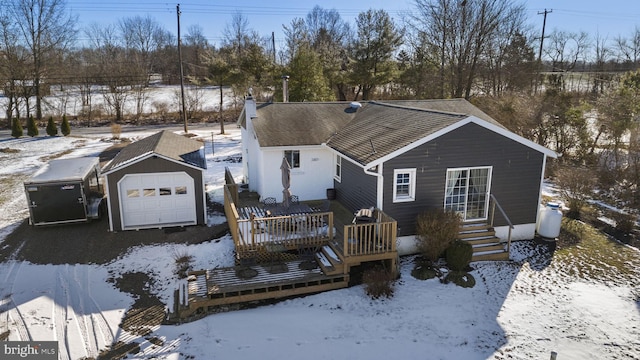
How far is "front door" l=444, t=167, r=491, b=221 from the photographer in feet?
39.3

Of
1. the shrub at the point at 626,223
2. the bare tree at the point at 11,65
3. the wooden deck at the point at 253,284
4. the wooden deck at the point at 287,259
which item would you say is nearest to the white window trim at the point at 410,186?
the wooden deck at the point at 287,259

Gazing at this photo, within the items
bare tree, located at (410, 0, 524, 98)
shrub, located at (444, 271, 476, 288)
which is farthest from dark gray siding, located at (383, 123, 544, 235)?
bare tree, located at (410, 0, 524, 98)

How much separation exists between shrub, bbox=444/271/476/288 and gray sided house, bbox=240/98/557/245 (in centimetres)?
170

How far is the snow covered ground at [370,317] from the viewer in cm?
798

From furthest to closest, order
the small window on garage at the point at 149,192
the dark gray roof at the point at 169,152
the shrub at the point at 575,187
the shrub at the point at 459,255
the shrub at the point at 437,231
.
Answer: the shrub at the point at 575,187, the small window on garage at the point at 149,192, the dark gray roof at the point at 169,152, the shrub at the point at 437,231, the shrub at the point at 459,255

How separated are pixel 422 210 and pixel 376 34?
29.6 metres

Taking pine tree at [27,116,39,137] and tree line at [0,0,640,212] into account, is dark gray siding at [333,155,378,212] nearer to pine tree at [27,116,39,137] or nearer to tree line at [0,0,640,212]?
tree line at [0,0,640,212]

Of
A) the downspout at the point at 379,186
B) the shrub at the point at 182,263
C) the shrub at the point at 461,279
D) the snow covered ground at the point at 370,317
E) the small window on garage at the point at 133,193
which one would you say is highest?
the downspout at the point at 379,186

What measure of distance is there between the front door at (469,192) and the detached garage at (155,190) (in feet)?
26.5

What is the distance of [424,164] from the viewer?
11.5 m

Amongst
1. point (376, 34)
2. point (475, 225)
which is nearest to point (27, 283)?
point (475, 225)

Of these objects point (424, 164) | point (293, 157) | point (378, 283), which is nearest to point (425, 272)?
point (378, 283)

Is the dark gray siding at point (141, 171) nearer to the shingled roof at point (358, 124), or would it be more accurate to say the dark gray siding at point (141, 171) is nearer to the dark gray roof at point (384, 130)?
the shingled roof at point (358, 124)

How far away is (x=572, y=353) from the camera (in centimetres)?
789
